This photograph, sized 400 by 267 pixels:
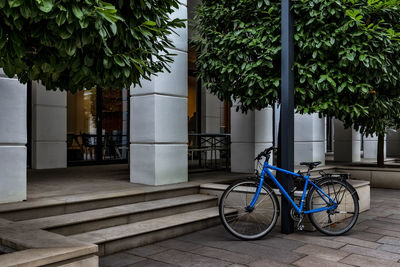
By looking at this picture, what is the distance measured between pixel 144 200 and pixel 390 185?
275 inches

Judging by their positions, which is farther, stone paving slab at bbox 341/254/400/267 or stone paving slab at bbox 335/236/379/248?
stone paving slab at bbox 335/236/379/248

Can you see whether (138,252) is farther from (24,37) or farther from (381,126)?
(381,126)

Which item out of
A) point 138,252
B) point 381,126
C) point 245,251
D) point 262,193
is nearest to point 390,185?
point 381,126

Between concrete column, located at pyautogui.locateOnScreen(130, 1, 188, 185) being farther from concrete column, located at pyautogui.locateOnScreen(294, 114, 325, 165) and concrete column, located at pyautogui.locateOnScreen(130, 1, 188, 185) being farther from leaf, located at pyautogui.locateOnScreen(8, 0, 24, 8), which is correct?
concrete column, located at pyautogui.locateOnScreen(294, 114, 325, 165)

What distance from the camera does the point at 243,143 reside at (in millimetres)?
9336

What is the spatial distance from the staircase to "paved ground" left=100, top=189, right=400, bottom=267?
0.14 m

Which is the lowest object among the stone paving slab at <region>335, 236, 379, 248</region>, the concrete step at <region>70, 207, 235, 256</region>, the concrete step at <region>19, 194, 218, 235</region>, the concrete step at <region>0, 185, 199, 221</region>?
the stone paving slab at <region>335, 236, 379, 248</region>

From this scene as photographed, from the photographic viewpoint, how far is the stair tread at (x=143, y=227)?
14.5 feet

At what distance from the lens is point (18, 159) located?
503 cm

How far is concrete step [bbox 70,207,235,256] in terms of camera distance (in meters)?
4.40

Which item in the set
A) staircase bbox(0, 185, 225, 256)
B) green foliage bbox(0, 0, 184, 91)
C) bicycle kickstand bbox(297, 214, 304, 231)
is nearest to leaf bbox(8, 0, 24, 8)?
green foliage bbox(0, 0, 184, 91)

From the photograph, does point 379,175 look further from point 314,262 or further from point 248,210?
point 314,262

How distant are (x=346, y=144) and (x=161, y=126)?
9.63 m

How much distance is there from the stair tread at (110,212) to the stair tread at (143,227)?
16 cm
